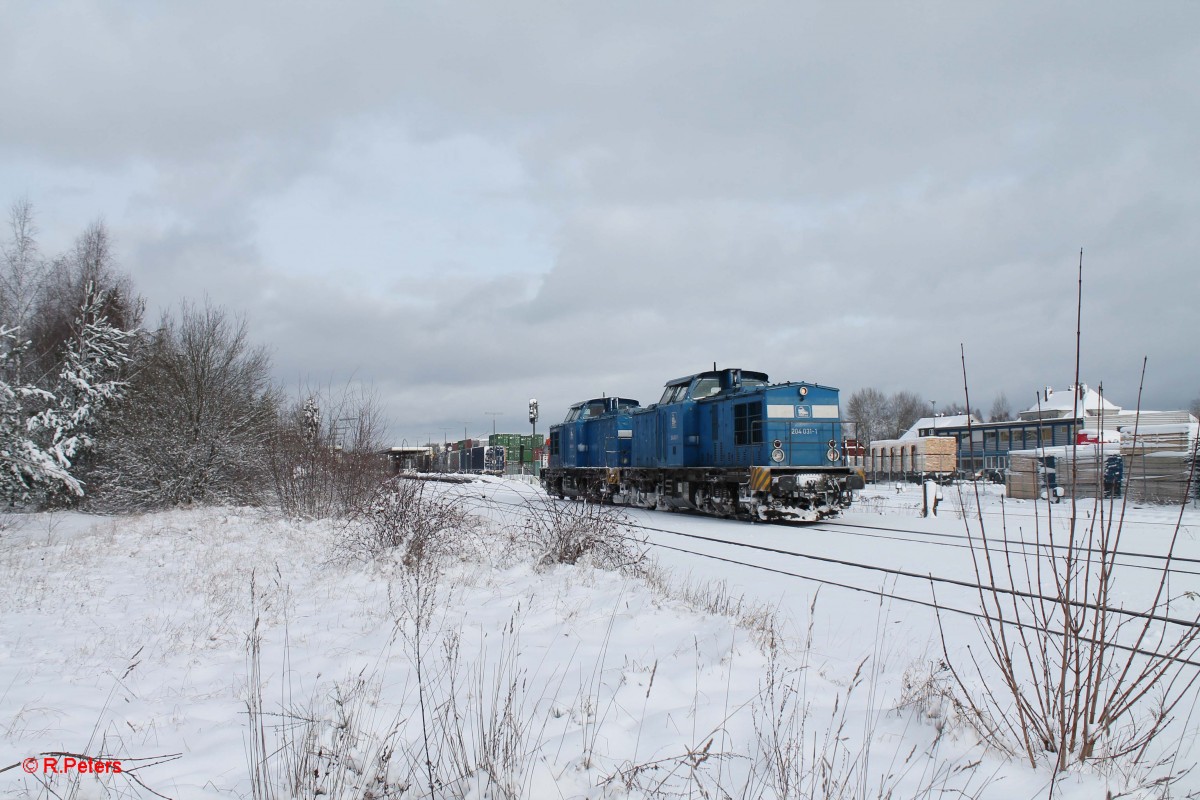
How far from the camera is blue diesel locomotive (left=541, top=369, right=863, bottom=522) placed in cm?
1623

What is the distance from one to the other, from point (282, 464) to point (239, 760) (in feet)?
47.5

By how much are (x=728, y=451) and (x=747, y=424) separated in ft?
3.56

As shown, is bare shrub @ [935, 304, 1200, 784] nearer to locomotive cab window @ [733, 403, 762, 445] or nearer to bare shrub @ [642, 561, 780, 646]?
bare shrub @ [642, 561, 780, 646]

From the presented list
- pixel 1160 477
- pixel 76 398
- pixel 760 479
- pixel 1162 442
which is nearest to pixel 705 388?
pixel 760 479

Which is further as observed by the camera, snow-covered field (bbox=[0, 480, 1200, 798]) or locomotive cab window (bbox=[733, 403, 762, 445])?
locomotive cab window (bbox=[733, 403, 762, 445])

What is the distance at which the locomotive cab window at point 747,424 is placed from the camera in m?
16.8

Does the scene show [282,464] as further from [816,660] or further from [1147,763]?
[1147,763]

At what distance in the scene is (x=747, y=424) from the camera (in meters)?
17.3

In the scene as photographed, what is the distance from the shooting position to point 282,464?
54.4 feet

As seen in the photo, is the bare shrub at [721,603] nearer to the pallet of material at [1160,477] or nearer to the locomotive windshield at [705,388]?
the locomotive windshield at [705,388]

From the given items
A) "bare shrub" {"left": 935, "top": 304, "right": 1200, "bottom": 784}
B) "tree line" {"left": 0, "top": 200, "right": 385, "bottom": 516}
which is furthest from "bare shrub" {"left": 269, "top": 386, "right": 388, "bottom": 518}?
"bare shrub" {"left": 935, "top": 304, "right": 1200, "bottom": 784}

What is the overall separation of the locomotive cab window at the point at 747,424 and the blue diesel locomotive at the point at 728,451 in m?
0.02

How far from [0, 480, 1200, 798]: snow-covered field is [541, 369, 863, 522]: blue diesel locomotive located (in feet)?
21.7

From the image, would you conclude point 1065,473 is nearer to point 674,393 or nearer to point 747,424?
point 747,424
